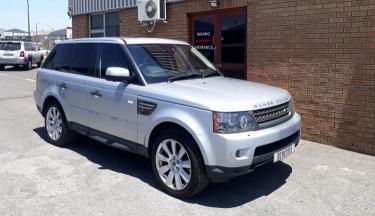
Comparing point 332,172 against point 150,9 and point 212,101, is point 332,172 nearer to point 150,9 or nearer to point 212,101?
point 212,101

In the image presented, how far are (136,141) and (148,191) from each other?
0.63 meters

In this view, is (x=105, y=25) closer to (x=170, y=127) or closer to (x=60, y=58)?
(x=60, y=58)

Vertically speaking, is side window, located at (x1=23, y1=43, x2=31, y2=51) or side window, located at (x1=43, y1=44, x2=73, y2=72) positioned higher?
side window, located at (x1=23, y1=43, x2=31, y2=51)

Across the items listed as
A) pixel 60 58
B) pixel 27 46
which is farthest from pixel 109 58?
pixel 27 46

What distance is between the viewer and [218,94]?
4.42m

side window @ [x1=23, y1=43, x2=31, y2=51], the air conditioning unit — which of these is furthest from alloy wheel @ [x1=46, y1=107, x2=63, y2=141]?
side window @ [x1=23, y1=43, x2=31, y2=51]

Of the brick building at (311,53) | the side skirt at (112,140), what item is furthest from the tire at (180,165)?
the brick building at (311,53)

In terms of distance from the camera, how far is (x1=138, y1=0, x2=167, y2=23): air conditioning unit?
9578 millimetres

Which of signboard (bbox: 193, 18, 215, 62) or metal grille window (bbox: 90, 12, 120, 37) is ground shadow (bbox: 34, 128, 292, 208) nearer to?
signboard (bbox: 193, 18, 215, 62)

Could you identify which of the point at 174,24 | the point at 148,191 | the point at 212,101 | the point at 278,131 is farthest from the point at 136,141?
the point at 174,24

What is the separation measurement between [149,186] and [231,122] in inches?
55.3

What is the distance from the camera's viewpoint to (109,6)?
11578 mm

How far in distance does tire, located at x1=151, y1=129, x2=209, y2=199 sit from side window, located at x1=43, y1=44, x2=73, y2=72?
2507mm

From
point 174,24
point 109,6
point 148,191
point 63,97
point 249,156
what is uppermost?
point 109,6
